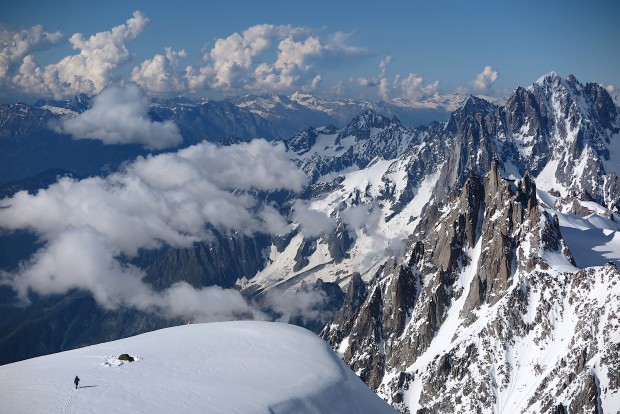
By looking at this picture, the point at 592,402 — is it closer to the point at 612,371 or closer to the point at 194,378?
the point at 612,371

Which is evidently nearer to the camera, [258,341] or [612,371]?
[258,341]

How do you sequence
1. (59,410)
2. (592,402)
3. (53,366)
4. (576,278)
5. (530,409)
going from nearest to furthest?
(59,410) → (53,366) → (592,402) → (530,409) → (576,278)

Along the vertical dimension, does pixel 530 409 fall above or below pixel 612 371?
below

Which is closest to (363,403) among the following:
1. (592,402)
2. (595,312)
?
(592,402)

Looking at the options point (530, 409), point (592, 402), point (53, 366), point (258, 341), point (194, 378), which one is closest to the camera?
point (194, 378)

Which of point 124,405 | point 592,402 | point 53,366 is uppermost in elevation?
point 124,405

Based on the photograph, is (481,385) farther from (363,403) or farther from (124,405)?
(124,405)

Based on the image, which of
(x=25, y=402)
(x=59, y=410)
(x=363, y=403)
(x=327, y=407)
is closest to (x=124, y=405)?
(x=59, y=410)
